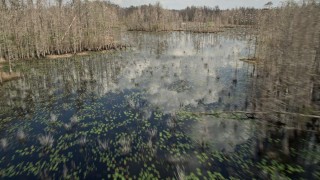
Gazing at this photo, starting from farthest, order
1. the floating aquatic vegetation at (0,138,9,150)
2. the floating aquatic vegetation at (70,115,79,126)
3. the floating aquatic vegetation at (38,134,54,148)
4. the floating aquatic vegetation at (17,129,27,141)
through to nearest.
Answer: the floating aquatic vegetation at (70,115,79,126)
the floating aquatic vegetation at (17,129,27,141)
the floating aquatic vegetation at (38,134,54,148)
the floating aquatic vegetation at (0,138,9,150)

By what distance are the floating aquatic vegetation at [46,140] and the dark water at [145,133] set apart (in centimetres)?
7

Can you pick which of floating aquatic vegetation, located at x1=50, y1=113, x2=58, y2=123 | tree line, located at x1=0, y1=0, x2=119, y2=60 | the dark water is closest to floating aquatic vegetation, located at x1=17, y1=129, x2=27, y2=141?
the dark water

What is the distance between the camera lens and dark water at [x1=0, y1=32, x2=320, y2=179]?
12953 mm

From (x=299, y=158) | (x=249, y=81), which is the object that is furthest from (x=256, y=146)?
(x=249, y=81)

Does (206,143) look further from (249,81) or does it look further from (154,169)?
(249,81)

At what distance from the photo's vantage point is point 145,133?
17297mm

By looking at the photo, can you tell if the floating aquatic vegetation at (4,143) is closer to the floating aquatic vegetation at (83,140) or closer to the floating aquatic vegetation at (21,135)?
the floating aquatic vegetation at (21,135)

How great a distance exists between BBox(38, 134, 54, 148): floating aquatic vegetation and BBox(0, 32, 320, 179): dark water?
0.23 feet

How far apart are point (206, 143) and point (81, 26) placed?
181 ft

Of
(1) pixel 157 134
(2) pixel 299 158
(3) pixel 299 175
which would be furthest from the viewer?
(1) pixel 157 134

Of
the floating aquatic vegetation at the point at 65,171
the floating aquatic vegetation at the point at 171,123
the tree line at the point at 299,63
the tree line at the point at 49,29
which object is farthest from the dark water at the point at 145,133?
the tree line at the point at 49,29

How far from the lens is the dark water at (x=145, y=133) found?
12953 millimetres

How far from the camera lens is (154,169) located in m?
12.9

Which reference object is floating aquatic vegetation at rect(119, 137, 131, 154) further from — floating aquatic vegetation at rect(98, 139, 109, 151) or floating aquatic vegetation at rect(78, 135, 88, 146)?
floating aquatic vegetation at rect(78, 135, 88, 146)
